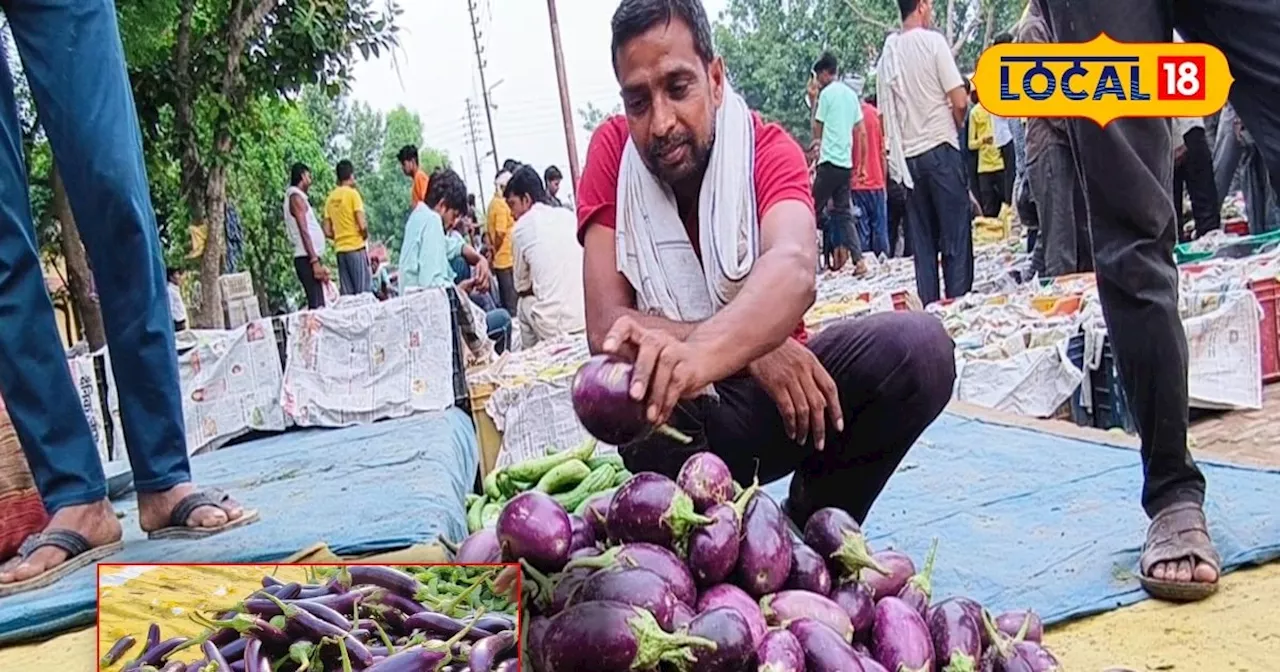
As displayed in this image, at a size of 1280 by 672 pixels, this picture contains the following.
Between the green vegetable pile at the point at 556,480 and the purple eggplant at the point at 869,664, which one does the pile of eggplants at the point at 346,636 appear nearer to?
the purple eggplant at the point at 869,664

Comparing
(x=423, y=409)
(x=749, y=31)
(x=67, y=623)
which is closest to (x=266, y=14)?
(x=423, y=409)

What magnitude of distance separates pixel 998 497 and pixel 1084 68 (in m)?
1.11

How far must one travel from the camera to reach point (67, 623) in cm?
204

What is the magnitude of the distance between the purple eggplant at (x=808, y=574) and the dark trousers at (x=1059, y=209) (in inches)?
174

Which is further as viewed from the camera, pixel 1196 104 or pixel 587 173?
pixel 1196 104

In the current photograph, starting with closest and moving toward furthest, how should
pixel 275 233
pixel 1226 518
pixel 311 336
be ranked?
pixel 1226 518
pixel 311 336
pixel 275 233

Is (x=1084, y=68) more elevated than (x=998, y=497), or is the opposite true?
(x=1084, y=68)

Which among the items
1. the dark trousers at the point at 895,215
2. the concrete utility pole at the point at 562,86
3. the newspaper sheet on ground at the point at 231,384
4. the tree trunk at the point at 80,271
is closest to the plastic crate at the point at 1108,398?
the newspaper sheet on ground at the point at 231,384

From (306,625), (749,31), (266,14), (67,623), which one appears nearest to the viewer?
(306,625)

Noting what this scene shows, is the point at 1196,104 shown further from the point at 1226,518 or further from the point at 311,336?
the point at 311,336

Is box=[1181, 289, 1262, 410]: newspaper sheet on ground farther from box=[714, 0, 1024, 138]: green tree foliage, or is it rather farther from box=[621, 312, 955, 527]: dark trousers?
box=[714, 0, 1024, 138]: green tree foliage

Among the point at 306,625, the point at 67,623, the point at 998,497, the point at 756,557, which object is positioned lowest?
the point at 998,497

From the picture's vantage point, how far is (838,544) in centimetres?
158

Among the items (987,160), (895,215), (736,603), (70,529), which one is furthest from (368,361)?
(895,215)
